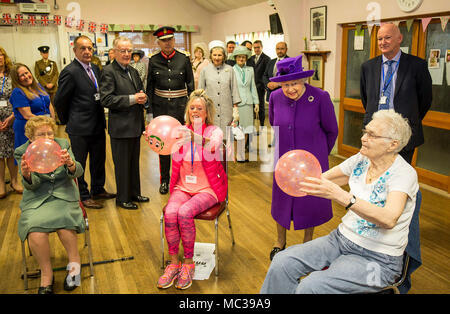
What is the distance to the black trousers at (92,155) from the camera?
389cm

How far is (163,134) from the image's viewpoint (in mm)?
2600

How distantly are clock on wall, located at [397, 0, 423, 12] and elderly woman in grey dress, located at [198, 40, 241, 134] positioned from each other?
78.7 inches

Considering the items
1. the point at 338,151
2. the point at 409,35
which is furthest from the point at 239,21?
the point at 409,35

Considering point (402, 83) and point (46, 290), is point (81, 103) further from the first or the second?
point (402, 83)

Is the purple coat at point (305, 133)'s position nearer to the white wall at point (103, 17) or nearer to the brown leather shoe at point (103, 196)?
the brown leather shoe at point (103, 196)

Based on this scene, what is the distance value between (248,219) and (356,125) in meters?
2.80

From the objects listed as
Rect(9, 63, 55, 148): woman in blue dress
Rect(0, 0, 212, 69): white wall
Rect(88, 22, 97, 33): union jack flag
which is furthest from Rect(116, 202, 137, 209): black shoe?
Rect(88, 22, 97, 33): union jack flag

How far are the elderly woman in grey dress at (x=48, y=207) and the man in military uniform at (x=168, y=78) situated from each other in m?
1.66

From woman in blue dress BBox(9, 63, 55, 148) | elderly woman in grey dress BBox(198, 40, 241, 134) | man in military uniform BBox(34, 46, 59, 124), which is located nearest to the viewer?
woman in blue dress BBox(9, 63, 55, 148)

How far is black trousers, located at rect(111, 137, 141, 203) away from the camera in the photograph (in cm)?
389

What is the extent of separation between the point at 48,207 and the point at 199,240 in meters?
1.25

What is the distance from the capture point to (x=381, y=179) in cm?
185

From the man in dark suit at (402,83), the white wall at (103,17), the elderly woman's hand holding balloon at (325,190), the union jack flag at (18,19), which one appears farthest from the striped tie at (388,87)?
the union jack flag at (18,19)

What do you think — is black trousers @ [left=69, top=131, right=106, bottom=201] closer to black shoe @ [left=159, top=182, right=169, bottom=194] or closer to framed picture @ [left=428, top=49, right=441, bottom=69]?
black shoe @ [left=159, top=182, right=169, bottom=194]
